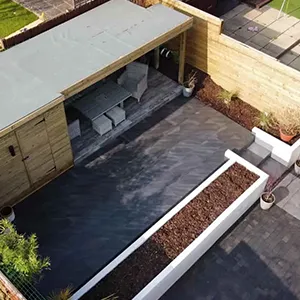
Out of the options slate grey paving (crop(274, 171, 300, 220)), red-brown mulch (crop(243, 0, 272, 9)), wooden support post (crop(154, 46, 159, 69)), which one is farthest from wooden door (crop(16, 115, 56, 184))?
red-brown mulch (crop(243, 0, 272, 9))

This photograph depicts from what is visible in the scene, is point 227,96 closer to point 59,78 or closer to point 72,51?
point 72,51

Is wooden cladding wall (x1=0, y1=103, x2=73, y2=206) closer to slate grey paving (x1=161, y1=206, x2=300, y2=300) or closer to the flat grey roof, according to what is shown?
the flat grey roof

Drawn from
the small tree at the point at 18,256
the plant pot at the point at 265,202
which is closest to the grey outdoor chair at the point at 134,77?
the plant pot at the point at 265,202

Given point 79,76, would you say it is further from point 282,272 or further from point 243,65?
point 282,272

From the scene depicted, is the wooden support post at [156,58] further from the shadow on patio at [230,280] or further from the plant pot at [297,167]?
the shadow on patio at [230,280]

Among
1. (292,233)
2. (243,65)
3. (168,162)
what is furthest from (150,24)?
(292,233)

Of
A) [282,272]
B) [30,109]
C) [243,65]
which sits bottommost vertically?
[282,272]

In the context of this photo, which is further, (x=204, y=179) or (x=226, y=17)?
(x=226, y=17)
